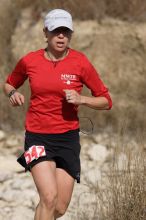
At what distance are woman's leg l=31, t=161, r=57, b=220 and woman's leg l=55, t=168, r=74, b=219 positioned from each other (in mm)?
149

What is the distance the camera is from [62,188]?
490cm

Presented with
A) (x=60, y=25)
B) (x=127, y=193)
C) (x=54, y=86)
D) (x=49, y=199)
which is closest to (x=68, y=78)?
(x=54, y=86)

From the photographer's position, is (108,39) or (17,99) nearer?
Result: (17,99)

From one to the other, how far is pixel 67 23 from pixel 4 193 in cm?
279

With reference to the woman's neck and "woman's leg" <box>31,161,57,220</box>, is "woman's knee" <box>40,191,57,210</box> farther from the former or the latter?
the woman's neck

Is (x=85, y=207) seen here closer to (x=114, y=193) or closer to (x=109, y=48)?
(x=114, y=193)

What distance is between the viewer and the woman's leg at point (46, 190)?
463 cm

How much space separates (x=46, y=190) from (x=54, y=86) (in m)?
0.66

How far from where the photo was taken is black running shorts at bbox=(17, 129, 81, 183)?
479 centimetres

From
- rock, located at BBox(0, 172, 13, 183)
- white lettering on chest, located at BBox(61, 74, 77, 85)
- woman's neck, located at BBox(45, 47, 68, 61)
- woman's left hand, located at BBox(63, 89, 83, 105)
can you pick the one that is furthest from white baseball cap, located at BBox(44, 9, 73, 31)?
rock, located at BBox(0, 172, 13, 183)

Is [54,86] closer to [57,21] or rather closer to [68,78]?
[68,78]

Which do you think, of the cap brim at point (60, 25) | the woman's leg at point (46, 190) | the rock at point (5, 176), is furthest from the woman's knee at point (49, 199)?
the rock at point (5, 176)

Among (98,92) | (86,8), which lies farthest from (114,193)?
(86,8)

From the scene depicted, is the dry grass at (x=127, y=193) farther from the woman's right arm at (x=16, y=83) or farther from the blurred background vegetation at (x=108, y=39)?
the blurred background vegetation at (x=108, y=39)
